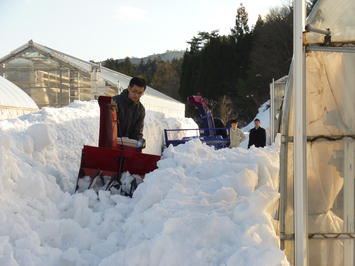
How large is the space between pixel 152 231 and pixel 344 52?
2161 mm

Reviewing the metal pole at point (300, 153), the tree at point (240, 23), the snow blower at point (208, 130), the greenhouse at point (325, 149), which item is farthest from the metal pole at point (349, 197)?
the tree at point (240, 23)

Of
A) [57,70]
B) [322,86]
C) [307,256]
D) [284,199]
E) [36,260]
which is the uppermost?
[57,70]

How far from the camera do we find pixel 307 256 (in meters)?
3.54

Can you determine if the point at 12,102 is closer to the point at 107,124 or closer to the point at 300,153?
the point at 107,124

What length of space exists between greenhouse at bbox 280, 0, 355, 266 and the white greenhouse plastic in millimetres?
15922

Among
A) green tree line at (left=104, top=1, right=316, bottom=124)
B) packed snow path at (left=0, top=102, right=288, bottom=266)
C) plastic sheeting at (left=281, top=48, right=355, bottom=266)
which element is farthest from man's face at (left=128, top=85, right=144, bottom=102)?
green tree line at (left=104, top=1, right=316, bottom=124)

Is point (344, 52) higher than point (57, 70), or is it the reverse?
point (57, 70)

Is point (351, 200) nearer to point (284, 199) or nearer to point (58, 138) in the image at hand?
point (284, 199)

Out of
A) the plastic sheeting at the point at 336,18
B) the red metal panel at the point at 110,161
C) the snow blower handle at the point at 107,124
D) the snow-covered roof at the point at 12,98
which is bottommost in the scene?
the red metal panel at the point at 110,161

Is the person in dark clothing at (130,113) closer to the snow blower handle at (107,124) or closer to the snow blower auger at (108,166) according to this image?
the snow blower handle at (107,124)

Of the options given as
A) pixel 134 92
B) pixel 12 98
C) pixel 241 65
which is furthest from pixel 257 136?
pixel 241 65

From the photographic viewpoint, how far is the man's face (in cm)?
746

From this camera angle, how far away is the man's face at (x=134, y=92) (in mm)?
7457

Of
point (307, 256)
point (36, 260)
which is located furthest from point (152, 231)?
point (307, 256)
